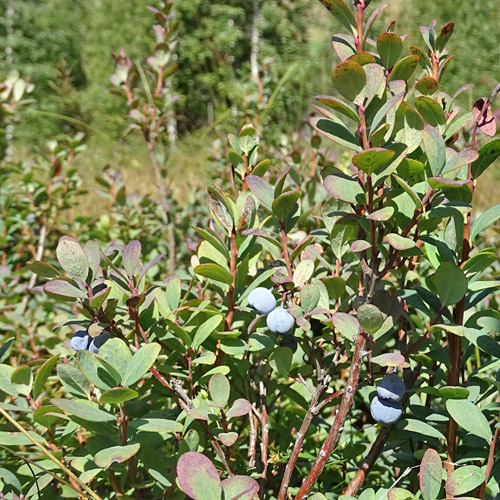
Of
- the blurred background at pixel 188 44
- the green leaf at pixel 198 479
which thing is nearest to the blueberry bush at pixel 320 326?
the green leaf at pixel 198 479

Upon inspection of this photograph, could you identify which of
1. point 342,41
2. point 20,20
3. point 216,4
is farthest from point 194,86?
point 342,41

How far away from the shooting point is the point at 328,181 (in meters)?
0.51

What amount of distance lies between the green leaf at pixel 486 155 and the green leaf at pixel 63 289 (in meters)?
0.44

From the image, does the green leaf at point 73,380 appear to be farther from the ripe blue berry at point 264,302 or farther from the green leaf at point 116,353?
the ripe blue berry at point 264,302

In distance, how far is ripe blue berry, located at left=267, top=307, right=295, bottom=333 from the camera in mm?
563

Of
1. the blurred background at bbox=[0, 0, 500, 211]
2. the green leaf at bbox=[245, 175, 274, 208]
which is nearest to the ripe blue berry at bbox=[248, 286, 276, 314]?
the green leaf at bbox=[245, 175, 274, 208]

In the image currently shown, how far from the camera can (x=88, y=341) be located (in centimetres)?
63

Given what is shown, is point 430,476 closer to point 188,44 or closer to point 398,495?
point 398,495

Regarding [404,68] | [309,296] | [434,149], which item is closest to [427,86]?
[404,68]

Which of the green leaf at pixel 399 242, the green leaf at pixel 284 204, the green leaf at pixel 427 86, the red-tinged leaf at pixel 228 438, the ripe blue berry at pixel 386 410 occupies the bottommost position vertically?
the red-tinged leaf at pixel 228 438

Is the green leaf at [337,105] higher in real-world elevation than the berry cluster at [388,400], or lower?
higher

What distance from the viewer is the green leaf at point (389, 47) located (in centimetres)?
58

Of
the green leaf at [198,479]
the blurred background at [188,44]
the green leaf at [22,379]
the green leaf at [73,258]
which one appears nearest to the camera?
the green leaf at [198,479]

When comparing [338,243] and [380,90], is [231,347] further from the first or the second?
[380,90]
